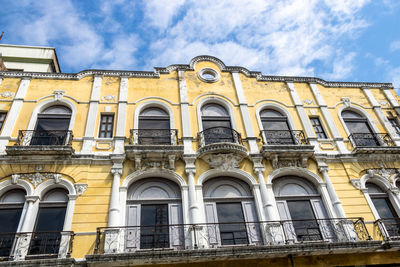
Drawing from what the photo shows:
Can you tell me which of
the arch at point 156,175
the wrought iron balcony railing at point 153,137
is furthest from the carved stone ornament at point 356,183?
the wrought iron balcony railing at point 153,137

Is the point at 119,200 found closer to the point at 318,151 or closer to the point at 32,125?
the point at 32,125

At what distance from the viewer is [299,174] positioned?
1273 centimetres

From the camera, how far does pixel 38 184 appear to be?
36.2 feet

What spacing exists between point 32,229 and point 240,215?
7.01m

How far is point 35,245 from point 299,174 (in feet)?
32.1

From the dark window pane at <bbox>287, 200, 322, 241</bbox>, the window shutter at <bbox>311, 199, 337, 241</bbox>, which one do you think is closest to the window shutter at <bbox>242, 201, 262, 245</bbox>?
the dark window pane at <bbox>287, 200, 322, 241</bbox>

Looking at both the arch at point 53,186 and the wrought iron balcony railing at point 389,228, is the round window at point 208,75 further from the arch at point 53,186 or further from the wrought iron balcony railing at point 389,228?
the wrought iron balcony railing at point 389,228

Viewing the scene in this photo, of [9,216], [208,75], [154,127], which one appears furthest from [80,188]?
[208,75]

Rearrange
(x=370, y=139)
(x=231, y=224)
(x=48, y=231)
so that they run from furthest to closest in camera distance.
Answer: (x=370, y=139)
(x=231, y=224)
(x=48, y=231)

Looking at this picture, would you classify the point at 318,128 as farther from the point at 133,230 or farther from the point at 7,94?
the point at 7,94

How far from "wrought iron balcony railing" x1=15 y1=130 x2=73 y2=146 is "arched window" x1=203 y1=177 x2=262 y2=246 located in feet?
18.9

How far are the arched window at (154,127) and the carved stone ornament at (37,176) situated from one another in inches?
130

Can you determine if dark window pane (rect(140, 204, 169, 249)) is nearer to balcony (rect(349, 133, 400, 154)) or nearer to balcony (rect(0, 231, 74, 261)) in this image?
balcony (rect(0, 231, 74, 261))

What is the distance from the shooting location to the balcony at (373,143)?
43.3 ft
